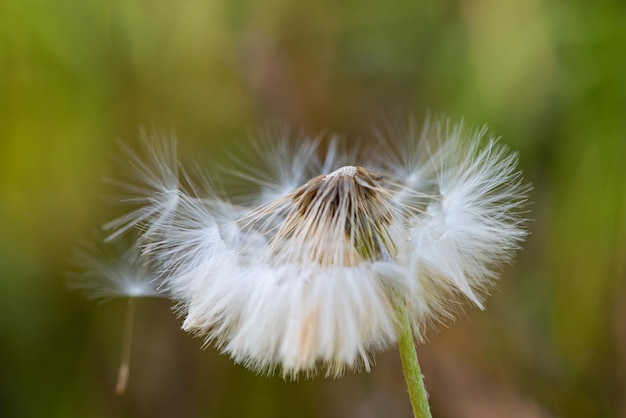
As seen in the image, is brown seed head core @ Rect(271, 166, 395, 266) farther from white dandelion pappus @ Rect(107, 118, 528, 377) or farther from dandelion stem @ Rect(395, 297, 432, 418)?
dandelion stem @ Rect(395, 297, 432, 418)

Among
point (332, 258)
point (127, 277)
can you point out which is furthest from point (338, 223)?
point (127, 277)

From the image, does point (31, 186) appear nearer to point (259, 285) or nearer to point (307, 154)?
point (307, 154)

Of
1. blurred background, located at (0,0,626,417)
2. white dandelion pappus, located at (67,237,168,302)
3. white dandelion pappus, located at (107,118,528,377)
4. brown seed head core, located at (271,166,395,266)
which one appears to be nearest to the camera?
white dandelion pappus, located at (107,118,528,377)

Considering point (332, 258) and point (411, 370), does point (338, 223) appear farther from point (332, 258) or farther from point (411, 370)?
point (411, 370)

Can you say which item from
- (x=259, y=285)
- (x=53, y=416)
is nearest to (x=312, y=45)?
(x=53, y=416)

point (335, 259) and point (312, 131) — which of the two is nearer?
point (335, 259)

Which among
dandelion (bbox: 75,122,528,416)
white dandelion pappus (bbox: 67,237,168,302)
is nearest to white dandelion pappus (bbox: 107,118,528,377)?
dandelion (bbox: 75,122,528,416)
